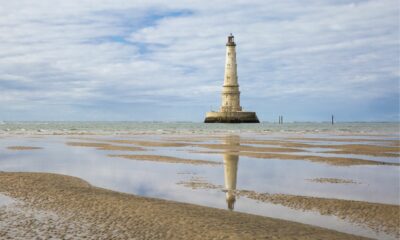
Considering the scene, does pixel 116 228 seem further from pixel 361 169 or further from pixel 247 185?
pixel 361 169

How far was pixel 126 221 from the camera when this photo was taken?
10625 millimetres

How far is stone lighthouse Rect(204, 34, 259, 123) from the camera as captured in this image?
102 metres

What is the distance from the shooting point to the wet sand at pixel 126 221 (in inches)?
372

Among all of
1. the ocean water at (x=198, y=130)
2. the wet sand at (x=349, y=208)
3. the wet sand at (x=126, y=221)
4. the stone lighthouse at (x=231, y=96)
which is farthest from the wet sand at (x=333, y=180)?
the stone lighthouse at (x=231, y=96)

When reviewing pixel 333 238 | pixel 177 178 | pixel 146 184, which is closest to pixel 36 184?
pixel 146 184

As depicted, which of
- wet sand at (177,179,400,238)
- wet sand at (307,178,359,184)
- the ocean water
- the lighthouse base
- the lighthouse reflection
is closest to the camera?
wet sand at (177,179,400,238)

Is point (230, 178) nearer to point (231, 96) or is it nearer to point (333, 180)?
point (333, 180)

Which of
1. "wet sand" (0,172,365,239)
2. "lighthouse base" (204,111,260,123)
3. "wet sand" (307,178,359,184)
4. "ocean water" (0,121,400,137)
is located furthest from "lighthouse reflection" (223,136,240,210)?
"lighthouse base" (204,111,260,123)

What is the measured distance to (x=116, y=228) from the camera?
392 inches

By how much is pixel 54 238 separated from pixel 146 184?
7.40 meters

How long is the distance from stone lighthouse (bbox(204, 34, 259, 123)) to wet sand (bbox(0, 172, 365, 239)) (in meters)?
89.6

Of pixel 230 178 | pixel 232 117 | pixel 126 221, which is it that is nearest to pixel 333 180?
pixel 230 178

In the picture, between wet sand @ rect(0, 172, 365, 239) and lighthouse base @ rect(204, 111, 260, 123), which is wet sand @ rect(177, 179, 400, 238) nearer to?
wet sand @ rect(0, 172, 365, 239)

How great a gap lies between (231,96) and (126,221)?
94.2m
